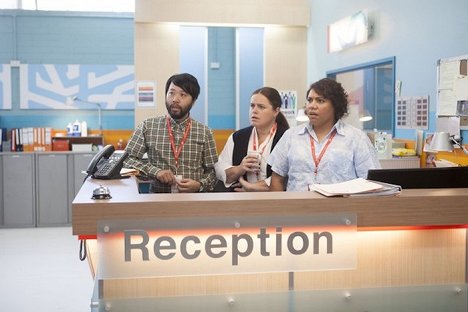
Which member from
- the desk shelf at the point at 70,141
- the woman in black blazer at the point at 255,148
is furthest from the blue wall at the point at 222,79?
the woman in black blazer at the point at 255,148

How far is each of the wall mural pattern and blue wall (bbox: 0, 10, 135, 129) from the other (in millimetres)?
87

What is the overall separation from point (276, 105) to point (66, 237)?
15.7 feet

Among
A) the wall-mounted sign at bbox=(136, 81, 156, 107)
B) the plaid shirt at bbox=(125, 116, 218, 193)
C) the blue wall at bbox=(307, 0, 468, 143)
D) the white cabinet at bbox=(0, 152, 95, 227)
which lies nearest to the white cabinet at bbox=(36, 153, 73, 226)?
the white cabinet at bbox=(0, 152, 95, 227)

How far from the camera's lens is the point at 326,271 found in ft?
8.76

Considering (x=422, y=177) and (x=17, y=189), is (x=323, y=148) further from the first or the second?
(x=17, y=189)

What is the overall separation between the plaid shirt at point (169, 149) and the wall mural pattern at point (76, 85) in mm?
5448

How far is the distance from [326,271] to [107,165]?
4.88 feet

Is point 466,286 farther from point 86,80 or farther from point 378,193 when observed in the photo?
point 86,80

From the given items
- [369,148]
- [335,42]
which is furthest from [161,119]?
[335,42]

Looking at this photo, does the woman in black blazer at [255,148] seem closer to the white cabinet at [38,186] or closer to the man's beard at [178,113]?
the man's beard at [178,113]

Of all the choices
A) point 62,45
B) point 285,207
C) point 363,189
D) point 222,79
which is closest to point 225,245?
point 285,207

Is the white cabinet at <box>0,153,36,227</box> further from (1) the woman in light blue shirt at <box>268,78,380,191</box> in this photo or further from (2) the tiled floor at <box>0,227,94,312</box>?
(1) the woman in light blue shirt at <box>268,78,380,191</box>

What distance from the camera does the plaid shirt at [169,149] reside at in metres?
3.92

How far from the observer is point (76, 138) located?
8.80m
